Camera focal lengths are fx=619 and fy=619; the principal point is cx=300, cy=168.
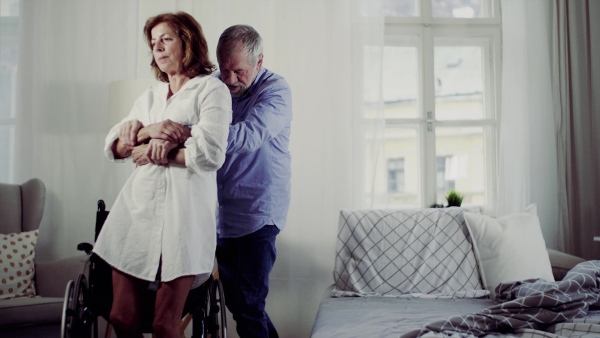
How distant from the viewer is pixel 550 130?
3.76 metres

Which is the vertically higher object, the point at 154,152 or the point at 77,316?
the point at 154,152

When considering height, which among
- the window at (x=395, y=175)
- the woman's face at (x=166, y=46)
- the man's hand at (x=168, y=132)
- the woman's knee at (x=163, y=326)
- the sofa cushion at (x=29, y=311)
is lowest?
the sofa cushion at (x=29, y=311)

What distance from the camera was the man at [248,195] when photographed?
2.30m

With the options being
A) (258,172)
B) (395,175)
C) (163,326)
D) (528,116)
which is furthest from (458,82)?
(163,326)

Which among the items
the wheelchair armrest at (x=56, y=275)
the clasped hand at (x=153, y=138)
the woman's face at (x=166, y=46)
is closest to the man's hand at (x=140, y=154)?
the clasped hand at (x=153, y=138)

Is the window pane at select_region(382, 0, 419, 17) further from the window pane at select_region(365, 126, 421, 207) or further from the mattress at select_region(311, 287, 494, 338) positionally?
the mattress at select_region(311, 287, 494, 338)

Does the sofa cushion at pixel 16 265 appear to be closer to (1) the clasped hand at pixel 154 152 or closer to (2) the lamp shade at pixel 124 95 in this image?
(2) the lamp shade at pixel 124 95

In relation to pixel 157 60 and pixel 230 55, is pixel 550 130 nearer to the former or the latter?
pixel 230 55

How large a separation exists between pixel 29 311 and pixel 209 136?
157cm

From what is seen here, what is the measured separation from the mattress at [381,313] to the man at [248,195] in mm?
272

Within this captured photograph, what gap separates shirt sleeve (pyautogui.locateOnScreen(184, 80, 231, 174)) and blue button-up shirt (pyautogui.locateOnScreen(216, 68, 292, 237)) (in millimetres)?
517

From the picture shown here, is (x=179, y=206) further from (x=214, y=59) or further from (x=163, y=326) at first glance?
(x=214, y=59)

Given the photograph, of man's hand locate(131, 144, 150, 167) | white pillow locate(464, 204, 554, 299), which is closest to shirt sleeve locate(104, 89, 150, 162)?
man's hand locate(131, 144, 150, 167)

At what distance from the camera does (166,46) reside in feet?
5.80
